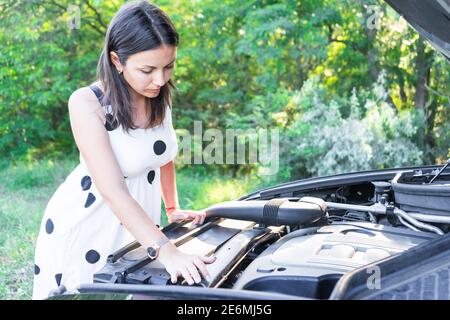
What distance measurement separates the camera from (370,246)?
5.83 feet

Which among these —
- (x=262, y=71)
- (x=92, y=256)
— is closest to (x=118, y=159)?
(x=92, y=256)

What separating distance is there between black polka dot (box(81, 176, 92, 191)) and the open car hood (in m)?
1.28

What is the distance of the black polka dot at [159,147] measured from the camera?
202 cm

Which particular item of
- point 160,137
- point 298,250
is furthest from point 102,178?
point 298,250

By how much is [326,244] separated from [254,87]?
7.35 m

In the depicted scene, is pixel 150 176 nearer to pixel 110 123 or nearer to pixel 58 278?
pixel 110 123

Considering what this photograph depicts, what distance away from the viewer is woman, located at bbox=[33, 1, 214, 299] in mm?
1758

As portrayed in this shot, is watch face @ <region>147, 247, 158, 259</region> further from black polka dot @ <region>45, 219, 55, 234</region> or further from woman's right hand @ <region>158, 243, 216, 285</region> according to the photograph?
black polka dot @ <region>45, 219, 55, 234</region>

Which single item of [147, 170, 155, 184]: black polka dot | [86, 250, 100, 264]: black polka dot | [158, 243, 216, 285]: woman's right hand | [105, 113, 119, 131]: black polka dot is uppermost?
[105, 113, 119, 131]: black polka dot

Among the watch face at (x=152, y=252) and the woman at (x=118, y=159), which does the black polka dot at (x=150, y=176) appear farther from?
the watch face at (x=152, y=252)

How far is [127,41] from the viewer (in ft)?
5.98

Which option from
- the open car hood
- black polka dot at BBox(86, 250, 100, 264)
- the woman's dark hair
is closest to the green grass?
black polka dot at BBox(86, 250, 100, 264)
